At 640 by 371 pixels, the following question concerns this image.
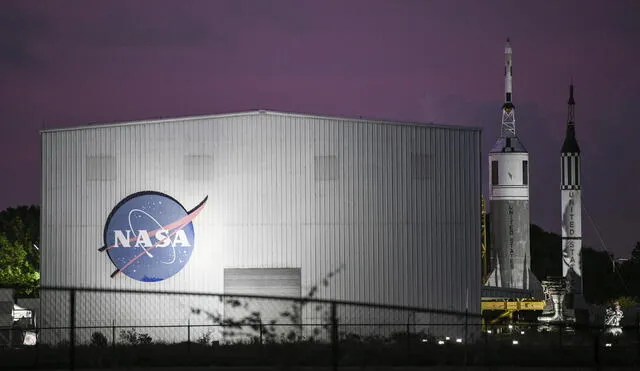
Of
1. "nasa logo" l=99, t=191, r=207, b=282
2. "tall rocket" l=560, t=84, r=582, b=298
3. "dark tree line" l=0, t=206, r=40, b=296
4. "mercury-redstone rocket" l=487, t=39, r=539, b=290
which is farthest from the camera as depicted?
"tall rocket" l=560, t=84, r=582, b=298

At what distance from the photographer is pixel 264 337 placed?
143 ft

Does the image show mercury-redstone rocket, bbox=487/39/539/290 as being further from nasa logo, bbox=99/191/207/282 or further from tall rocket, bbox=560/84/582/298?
nasa logo, bbox=99/191/207/282

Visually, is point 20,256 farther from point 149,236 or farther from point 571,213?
point 149,236

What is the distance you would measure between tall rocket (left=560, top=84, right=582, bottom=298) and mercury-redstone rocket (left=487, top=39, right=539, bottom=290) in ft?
40.4

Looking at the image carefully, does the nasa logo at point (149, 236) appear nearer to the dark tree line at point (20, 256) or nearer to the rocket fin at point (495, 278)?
the dark tree line at point (20, 256)

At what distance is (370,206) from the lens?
154 ft

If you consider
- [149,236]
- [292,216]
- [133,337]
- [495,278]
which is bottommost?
[495,278]

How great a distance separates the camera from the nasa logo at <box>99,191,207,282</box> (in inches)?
1893

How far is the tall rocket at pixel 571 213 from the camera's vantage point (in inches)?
4065

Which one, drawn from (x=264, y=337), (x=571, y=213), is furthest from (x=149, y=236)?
(x=571, y=213)

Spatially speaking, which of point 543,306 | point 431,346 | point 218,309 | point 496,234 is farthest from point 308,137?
point 496,234

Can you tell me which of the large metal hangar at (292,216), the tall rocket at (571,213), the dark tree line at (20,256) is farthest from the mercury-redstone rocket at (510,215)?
the large metal hangar at (292,216)

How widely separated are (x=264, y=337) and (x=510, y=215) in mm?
49732

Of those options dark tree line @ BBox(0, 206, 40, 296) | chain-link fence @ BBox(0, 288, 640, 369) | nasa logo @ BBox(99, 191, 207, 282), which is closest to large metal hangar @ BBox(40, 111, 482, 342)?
nasa logo @ BBox(99, 191, 207, 282)
